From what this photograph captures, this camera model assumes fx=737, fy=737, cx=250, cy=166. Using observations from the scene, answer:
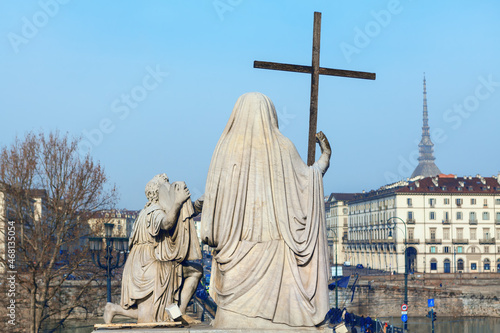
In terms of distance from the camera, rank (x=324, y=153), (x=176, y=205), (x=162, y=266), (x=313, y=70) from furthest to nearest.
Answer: (x=313, y=70), (x=162, y=266), (x=176, y=205), (x=324, y=153)

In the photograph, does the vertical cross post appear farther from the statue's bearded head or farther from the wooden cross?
the statue's bearded head

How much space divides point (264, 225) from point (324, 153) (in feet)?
3.71

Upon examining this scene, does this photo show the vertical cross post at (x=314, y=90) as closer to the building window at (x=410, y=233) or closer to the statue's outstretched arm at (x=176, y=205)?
the statue's outstretched arm at (x=176, y=205)

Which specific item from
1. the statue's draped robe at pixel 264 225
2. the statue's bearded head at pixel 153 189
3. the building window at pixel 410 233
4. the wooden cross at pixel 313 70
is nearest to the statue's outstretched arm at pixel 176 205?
the statue's bearded head at pixel 153 189

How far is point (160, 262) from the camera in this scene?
8.12 metres

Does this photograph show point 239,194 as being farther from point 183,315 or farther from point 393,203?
point 393,203

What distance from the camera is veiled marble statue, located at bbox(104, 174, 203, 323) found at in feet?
26.3

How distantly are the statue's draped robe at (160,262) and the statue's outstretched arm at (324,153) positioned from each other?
1512 mm

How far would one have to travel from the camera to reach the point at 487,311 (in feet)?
256

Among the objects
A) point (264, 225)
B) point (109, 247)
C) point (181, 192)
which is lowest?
point (109, 247)

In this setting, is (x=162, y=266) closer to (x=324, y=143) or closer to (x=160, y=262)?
(x=160, y=262)

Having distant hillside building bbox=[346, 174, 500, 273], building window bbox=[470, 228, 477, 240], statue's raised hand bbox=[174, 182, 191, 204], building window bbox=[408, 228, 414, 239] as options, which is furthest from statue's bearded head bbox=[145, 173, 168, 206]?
A: building window bbox=[470, 228, 477, 240]

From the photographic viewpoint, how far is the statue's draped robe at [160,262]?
8047mm

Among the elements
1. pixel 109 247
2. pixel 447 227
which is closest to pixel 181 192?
pixel 109 247
